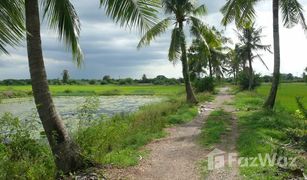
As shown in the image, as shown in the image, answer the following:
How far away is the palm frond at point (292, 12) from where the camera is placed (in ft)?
54.3

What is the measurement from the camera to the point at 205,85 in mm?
36688

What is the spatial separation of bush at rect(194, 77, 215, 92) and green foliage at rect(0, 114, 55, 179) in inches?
1208

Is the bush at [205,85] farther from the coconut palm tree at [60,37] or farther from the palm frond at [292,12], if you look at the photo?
the coconut palm tree at [60,37]

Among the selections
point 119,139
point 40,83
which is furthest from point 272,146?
point 40,83

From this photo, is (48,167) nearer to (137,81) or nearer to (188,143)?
(188,143)

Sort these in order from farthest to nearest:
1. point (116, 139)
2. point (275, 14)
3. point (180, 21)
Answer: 1. point (180, 21)
2. point (275, 14)
3. point (116, 139)

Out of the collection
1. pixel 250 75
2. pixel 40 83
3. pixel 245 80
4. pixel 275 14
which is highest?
pixel 275 14

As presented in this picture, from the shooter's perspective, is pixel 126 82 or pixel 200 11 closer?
pixel 200 11

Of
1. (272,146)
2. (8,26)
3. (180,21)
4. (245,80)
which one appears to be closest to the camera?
(8,26)

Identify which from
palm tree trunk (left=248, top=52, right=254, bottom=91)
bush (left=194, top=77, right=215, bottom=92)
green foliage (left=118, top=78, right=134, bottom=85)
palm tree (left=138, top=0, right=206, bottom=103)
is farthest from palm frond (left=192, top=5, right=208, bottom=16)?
green foliage (left=118, top=78, right=134, bottom=85)

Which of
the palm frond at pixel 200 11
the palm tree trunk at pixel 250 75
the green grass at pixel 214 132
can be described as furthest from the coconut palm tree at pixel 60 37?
the palm tree trunk at pixel 250 75

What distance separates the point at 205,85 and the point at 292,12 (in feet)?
65.8

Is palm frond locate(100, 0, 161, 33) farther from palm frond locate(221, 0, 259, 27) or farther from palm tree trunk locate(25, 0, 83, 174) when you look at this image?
palm frond locate(221, 0, 259, 27)

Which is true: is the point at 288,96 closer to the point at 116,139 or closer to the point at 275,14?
the point at 275,14
